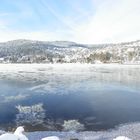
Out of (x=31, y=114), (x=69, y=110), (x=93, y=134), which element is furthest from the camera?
(x=69, y=110)

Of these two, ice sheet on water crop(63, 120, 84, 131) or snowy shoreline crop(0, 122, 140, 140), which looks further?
ice sheet on water crop(63, 120, 84, 131)

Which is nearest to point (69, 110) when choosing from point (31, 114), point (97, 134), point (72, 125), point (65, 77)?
point (31, 114)

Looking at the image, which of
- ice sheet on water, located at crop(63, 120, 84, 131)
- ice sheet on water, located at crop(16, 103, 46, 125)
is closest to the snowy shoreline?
ice sheet on water, located at crop(63, 120, 84, 131)

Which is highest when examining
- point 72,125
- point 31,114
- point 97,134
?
point 31,114

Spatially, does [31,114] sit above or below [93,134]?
above

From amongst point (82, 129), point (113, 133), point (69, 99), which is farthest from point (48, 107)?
point (113, 133)

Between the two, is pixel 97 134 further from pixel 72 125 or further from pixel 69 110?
pixel 69 110

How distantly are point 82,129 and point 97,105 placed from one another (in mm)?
14587

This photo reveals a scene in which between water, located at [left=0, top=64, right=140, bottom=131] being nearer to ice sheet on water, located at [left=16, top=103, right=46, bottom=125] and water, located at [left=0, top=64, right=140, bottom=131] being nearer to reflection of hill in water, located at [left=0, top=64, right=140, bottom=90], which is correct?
ice sheet on water, located at [left=16, top=103, right=46, bottom=125]

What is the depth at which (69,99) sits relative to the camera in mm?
51031

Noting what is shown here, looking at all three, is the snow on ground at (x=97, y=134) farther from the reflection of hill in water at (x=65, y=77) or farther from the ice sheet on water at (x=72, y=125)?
the reflection of hill in water at (x=65, y=77)

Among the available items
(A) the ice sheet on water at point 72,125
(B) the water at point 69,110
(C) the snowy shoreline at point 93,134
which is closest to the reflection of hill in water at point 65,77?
(B) the water at point 69,110

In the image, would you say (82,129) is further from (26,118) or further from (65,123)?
(26,118)

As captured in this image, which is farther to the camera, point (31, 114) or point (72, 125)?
point (31, 114)
